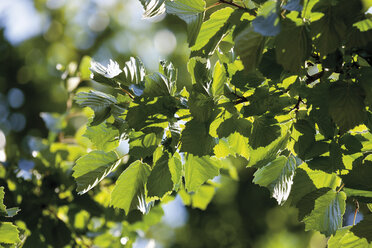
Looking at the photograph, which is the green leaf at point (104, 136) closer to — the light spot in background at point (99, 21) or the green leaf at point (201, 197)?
the green leaf at point (201, 197)

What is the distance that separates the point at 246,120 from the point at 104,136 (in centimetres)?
31

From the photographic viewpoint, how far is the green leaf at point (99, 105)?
735 millimetres

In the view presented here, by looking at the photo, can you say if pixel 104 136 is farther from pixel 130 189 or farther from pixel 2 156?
pixel 2 156

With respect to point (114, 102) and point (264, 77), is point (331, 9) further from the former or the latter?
point (114, 102)

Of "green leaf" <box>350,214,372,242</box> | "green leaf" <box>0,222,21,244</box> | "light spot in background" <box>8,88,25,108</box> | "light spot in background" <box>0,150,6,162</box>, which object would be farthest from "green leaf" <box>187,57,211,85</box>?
"light spot in background" <box>8,88,25,108</box>

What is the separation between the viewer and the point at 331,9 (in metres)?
0.55

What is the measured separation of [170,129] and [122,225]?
2.62 ft

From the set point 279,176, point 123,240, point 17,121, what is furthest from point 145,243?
point 17,121

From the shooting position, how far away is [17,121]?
4.54m

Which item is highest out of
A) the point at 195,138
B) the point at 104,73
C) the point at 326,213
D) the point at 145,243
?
the point at 104,73

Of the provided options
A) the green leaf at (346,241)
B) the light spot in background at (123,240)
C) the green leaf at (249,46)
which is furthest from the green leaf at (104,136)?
the light spot in background at (123,240)

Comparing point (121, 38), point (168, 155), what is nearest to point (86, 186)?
point (168, 155)

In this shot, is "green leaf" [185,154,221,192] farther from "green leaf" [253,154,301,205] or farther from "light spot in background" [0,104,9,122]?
"light spot in background" [0,104,9,122]

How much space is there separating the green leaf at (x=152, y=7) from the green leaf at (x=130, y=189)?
31cm
